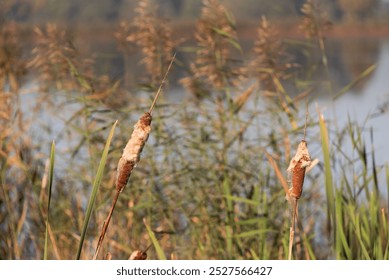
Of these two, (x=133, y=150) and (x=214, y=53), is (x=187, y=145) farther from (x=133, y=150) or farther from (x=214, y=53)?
(x=133, y=150)

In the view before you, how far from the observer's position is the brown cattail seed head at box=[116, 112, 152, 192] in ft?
4.19

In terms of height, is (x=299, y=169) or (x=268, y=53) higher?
(x=268, y=53)

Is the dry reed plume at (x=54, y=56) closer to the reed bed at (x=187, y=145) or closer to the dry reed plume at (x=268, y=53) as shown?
the reed bed at (x=187, y=145)

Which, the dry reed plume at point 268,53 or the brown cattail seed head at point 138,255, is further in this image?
the dry reed plume at point 268,53

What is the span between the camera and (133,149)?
1277 mm

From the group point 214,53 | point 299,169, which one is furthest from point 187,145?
point 299,169

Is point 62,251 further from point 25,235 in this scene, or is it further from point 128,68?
point 128,68

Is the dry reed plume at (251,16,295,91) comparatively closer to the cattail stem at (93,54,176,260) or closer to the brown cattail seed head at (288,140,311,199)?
the brown cattail seed head at (288,140,311,199)

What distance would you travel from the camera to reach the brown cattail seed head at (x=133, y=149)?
1276mm

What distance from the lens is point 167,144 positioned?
408cm

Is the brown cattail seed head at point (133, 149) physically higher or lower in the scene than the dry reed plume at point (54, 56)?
lower

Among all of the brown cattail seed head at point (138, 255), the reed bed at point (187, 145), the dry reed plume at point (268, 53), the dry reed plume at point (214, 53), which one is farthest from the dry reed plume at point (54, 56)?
the brown cattail seed head at point (138, 255)

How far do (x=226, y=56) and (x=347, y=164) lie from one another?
935 mm
